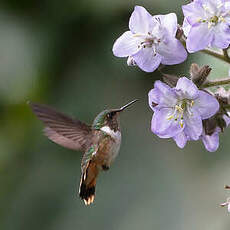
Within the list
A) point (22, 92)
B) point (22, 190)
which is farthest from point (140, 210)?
point (22, 92)

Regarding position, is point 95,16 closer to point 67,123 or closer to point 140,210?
point 140,210

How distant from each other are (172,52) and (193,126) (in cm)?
23

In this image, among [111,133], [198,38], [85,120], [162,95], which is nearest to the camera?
[198,38]

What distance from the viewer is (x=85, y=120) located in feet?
13.2

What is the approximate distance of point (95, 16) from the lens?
13.1ft

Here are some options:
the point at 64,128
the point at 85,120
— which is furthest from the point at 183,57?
the point at 85,120

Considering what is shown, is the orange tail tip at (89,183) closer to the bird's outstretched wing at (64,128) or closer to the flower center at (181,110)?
the bird's outstretched wing at (64,128)

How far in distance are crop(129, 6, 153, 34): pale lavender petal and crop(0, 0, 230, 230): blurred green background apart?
1.83 m

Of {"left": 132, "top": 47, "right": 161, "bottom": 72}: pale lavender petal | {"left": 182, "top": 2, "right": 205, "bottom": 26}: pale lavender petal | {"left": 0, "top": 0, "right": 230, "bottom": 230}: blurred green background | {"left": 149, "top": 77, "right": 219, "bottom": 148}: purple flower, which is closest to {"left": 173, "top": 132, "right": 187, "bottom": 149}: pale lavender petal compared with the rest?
{"left": 149, "top": 77, "right": 219, "bottom": 148}: purple flower

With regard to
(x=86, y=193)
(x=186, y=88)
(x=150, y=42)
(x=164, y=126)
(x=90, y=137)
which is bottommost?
(x=86, y=193)

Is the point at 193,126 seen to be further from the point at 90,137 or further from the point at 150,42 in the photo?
the point at 90,137

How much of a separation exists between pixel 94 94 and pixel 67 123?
2082 mm

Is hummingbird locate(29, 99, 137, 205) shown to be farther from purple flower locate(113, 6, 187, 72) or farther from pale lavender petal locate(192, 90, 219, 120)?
pale lavender petal locate(192, 90, 219, 120)

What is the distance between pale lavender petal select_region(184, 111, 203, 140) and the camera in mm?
1686
